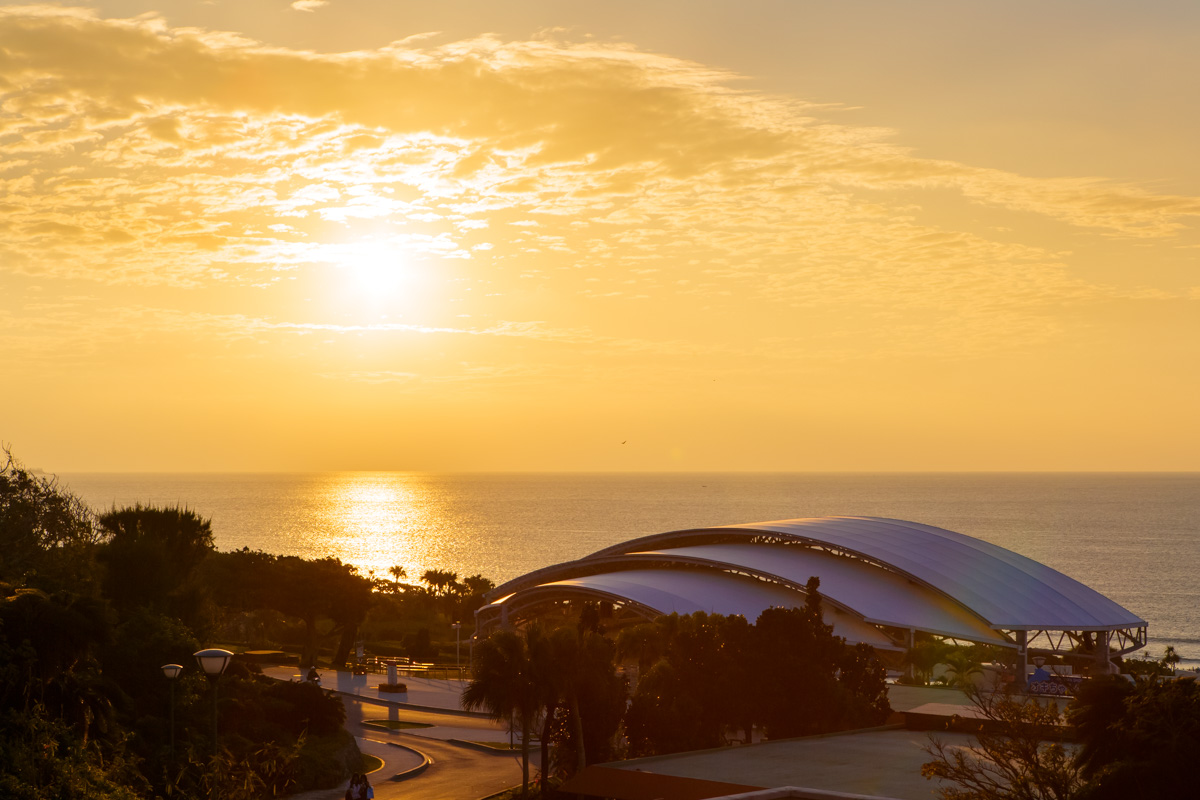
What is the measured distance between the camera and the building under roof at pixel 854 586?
218 feet

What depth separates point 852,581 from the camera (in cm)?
7106

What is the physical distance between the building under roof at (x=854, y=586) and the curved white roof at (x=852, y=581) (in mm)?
96

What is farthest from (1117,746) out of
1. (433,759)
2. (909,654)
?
→ (909,654)

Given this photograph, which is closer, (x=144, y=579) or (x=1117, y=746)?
(x=1117, y=746)

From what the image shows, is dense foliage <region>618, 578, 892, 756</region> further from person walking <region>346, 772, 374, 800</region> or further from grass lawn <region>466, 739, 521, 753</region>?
person walking <region>346, 772, 374, 800</region>

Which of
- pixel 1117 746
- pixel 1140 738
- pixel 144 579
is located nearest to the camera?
pixel 1140 738

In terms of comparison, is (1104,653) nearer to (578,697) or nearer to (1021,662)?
(1021,662)

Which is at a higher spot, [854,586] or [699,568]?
[699,568]

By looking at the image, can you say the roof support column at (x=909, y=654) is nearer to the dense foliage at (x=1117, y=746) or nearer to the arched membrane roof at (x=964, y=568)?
the arched membrane roof at (x=964, y=568)

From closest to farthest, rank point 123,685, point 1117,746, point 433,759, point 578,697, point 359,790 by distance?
point 1117,746 → point 359,790 → point 123,685 → point 578,697 → point 433,759

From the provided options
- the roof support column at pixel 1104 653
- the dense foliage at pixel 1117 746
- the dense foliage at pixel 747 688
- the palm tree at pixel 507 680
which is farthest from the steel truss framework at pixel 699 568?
the dense foliage at pixel 1117 746

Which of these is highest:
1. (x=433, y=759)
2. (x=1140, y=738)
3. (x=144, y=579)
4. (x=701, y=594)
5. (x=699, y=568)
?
(x=699, y=568)

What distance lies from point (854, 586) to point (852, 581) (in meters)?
0.95

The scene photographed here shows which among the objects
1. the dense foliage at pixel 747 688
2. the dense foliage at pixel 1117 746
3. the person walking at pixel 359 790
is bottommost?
the person walking at pixel 359 790
